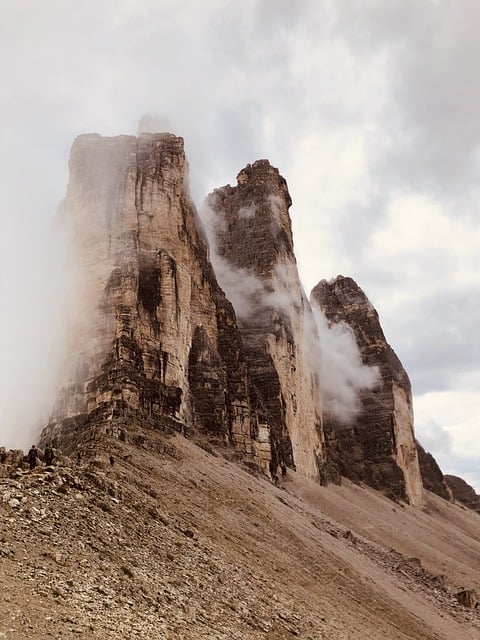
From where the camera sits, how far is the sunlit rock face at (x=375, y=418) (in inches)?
3332

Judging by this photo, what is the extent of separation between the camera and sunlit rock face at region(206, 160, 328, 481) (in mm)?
63906

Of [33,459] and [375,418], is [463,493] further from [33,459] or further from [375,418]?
[33,459]

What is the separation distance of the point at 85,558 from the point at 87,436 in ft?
57.7

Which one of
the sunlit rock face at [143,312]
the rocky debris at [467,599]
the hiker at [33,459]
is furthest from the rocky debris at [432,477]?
the hiker at [33,459]

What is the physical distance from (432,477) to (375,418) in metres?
24.0

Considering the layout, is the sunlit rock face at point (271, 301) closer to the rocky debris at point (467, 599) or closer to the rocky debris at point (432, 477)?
the rocky debris at point (467, 599)

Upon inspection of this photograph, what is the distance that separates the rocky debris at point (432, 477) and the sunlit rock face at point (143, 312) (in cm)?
6641

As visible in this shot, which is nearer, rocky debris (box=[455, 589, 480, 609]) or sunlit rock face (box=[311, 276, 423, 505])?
rocky debris (box=[455, 589, 480, 609])

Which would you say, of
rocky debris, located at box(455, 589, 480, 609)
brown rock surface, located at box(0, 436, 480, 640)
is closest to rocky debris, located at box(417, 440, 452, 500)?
brown rock surface, located at box(0, 436, 480, 640)

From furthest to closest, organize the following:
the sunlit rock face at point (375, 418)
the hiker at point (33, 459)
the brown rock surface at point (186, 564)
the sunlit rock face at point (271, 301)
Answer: the sunlit rock face at point (375, 418)
the sunlit rock face at point (271, 301)
the hiker at point (33, 459)
the brown rock surface at point (186, 564)

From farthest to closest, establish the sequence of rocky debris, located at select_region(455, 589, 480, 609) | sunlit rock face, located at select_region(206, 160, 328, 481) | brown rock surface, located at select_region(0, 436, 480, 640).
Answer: sunlit rock face, located at select_region(206, 160, 328, 481)
rocky debris, located at select_region(455, 589, 480, 609)
brown rock surface, located at select_region(0, 436, 480, 640)

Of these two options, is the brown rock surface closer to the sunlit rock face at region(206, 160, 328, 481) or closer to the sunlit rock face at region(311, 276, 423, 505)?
the sunlit rock face at region(206, 160, 328, 481)

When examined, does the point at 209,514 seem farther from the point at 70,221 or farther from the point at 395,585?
the point at 70,221

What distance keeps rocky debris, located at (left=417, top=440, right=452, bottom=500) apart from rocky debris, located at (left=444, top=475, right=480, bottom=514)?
24.9 feet
